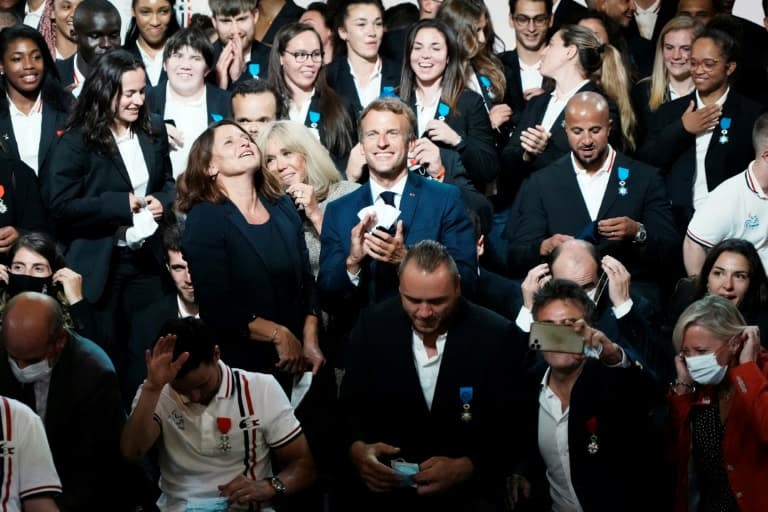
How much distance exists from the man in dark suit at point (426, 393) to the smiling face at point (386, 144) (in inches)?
26.1

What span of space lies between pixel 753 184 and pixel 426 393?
2.27m

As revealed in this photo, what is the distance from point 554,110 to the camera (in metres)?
7.68

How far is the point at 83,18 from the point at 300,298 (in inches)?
114

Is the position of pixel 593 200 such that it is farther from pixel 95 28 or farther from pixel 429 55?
pixel 95 28

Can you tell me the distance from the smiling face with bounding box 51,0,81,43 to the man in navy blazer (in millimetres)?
3089

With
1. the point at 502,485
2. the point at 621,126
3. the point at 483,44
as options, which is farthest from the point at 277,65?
the point at 502,485

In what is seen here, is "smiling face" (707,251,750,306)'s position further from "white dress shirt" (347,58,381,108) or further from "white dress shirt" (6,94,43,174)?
"white dress shirt" (6,94,43,174)

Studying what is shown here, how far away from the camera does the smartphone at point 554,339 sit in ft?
17.6

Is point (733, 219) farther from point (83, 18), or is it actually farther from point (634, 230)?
point (83, 18)

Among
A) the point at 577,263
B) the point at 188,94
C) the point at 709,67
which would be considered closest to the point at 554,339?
the point at 577,263

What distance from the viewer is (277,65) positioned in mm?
7785

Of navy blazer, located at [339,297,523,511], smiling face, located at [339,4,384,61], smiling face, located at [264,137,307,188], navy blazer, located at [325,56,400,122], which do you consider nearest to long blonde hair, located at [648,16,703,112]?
navy blazer, located at [325,56,400,122]

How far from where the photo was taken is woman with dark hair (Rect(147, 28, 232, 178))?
25.5 ft

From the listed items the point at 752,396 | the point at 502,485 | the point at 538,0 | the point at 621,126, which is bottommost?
the point at 502,485
